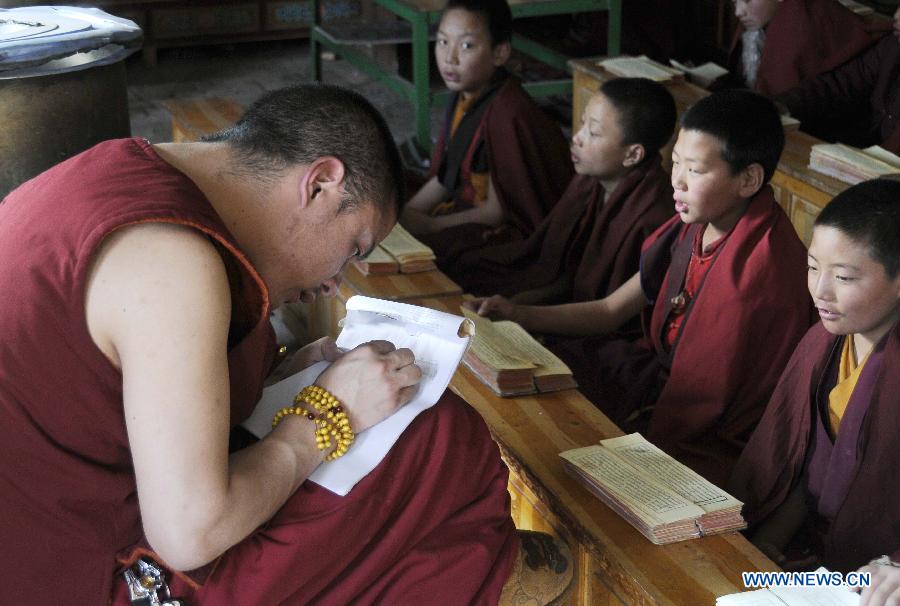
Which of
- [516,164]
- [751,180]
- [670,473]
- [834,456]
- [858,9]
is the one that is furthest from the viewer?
[858,9]

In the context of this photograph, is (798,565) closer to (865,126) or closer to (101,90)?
(101,90)

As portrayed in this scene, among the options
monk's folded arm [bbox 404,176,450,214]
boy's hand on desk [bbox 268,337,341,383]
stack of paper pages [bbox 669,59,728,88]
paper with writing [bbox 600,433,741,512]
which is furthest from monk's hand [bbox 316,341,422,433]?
stack of paper pages [bbox 669,59,728,88]

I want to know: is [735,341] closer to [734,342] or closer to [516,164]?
[734,342]

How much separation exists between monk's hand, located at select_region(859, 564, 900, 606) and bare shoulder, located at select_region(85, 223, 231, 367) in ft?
3.36

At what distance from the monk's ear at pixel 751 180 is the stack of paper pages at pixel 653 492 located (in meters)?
0.90

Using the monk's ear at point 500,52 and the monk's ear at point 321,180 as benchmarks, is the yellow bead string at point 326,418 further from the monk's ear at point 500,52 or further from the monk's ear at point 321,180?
the monk's ear at point 500,52

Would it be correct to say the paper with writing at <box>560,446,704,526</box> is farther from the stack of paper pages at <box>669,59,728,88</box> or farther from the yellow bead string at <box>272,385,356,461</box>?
the stack of paper pages at <box>669,59,728,88</box>

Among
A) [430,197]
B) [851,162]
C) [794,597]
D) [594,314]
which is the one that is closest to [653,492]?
[794,597]

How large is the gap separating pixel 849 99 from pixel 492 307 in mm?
2869

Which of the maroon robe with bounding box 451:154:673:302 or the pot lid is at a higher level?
the pot lid

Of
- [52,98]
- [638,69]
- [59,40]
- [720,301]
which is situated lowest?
[720,301]

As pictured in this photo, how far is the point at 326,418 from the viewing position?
1604mm

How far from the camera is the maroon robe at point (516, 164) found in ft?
13.4

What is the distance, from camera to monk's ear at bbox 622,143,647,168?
11.3 feet
